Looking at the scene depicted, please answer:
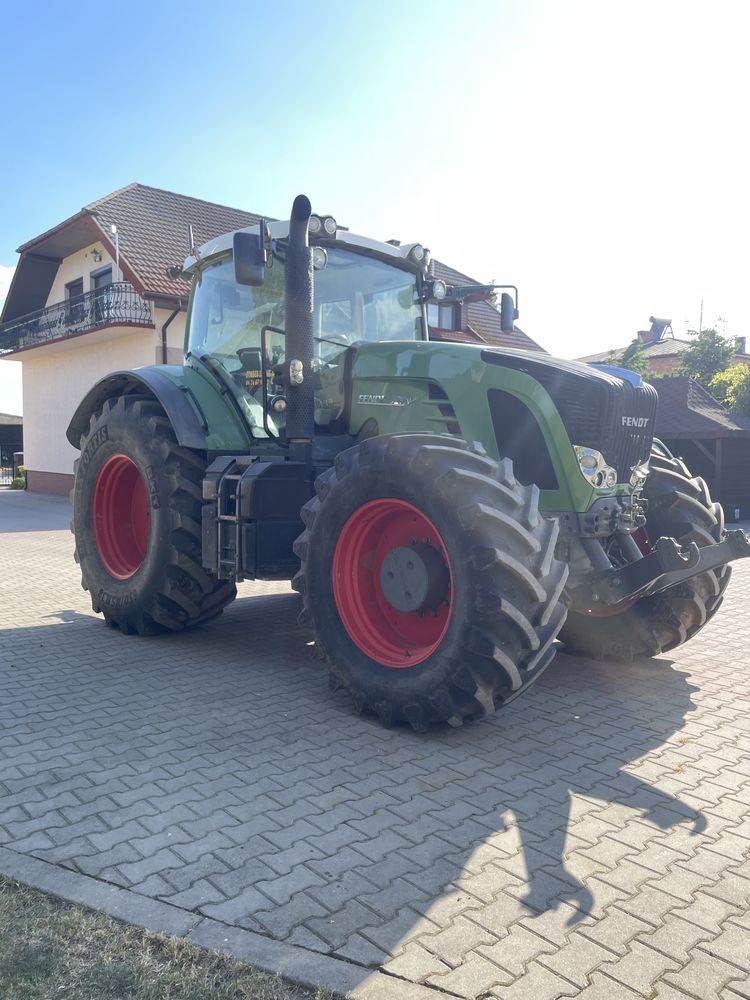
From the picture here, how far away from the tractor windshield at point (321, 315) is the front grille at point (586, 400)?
129cm

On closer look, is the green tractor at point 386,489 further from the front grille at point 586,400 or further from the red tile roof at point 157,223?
the red tile roof at point 157,223

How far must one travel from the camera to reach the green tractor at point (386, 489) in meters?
3.66

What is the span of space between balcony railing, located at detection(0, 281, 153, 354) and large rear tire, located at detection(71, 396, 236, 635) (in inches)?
489

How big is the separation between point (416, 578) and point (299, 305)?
1.80 m

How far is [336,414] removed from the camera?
17.1ft

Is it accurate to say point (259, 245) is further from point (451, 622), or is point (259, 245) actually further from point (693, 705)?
point (693, 705)

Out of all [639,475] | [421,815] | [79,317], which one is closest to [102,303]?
[79,317]

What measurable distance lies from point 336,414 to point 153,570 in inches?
63.2

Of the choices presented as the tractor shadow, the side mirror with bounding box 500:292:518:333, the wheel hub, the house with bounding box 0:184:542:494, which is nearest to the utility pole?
the house with bounding box 0:184:542:494

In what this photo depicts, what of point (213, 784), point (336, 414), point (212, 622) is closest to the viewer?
point (213, 784)

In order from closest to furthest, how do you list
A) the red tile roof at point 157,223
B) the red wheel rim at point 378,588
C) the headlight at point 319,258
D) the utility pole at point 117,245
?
the red wheel rim at point 378,588, the headlight at point 319,258, the utility pole at point 117,245, the red tile roof at point 157,223

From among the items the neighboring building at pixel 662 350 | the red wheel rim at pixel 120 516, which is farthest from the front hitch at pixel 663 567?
the neighboring building at pixel 662 350

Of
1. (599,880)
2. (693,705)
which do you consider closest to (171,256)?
(693,705)

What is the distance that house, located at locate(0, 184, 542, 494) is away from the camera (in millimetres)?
18219
